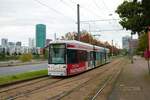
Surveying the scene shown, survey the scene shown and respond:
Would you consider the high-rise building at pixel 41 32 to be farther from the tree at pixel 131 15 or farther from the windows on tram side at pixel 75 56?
the tree at pixel 131 15

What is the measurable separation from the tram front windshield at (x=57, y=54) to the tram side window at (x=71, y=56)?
0.50 meters

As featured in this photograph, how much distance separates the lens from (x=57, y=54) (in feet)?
96.8

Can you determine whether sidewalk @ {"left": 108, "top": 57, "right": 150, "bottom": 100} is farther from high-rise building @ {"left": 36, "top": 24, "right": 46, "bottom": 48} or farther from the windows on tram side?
high-rise building @ {"left": 36, "top": 24, "right": 46, "bottom": 48}

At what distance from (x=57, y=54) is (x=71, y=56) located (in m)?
1.44

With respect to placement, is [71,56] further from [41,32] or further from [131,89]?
[41,32]

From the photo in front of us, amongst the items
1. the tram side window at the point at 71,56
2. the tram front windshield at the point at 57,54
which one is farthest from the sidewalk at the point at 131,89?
the tram front windshield at the point at 57,54

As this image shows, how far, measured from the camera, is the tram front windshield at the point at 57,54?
1155 inches

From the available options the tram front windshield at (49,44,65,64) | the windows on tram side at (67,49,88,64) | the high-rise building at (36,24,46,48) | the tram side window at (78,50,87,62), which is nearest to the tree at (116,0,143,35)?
the tram side window at (78,50,87,62)

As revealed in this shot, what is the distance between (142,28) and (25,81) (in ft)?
42.7

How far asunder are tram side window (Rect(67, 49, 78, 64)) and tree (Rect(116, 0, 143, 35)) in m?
6.05

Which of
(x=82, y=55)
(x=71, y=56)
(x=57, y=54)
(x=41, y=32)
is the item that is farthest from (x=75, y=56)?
(x=41, y=32)

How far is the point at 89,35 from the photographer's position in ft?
354

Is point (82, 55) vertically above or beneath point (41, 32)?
beneath

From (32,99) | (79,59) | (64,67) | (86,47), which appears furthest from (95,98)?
(86,47)
